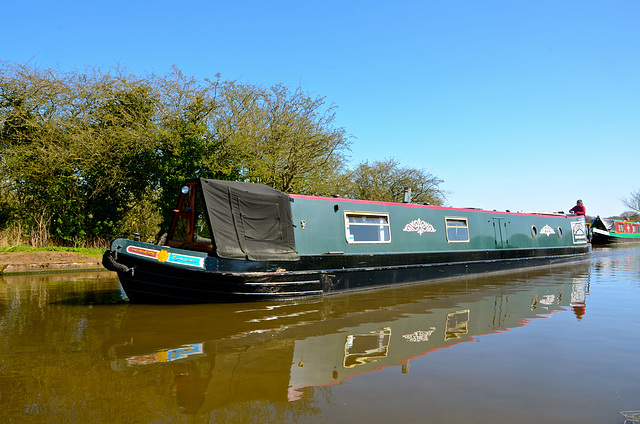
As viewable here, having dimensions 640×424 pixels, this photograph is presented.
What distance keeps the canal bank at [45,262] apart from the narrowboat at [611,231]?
28.3 meters

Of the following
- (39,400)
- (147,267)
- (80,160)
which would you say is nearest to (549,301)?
(147,267)

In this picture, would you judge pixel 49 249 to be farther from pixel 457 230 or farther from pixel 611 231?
pixel 611 231

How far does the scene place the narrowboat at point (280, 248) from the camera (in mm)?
7469

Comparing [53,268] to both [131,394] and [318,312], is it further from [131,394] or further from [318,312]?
[131,394]

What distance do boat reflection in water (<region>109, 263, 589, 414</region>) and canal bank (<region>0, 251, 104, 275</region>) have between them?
6.43m

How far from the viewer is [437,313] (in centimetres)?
706

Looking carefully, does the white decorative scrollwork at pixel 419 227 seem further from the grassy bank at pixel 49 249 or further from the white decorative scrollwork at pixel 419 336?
the grassy bank at pixel 49 249

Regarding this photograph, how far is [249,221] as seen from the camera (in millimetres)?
8016

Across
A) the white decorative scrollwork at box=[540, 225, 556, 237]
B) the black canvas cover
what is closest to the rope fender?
the black canvas cover

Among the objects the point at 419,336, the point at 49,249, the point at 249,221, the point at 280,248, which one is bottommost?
the point at 419,336

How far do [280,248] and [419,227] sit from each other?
4451 mm

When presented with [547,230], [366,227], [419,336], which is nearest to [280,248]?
[366,227]

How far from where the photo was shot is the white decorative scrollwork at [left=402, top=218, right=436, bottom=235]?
36.2 ft

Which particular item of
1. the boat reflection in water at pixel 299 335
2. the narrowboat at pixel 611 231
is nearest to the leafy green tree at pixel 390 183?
the narrowboat at pixel 611 231
